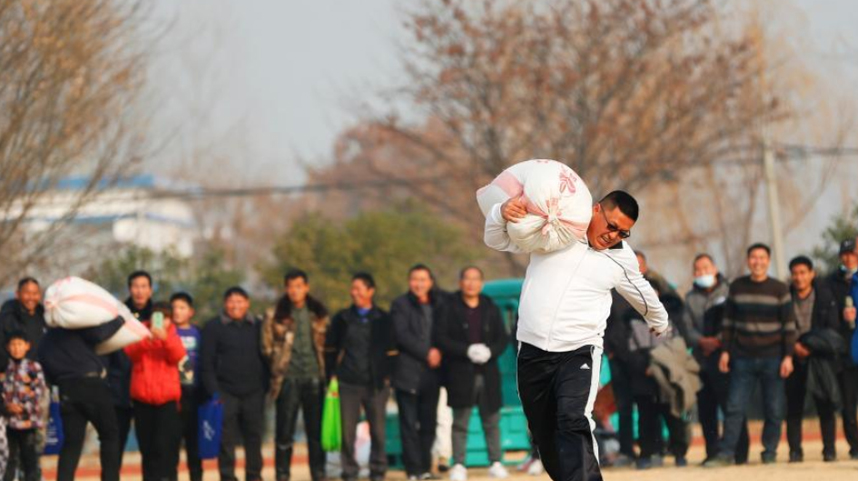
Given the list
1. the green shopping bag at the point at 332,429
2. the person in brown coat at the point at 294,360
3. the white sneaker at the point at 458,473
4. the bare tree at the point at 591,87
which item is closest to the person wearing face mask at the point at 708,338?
the white sneaker at the point at 458,473

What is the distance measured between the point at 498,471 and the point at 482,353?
1.18 meters

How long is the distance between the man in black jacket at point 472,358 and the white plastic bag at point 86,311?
3535 millimetres

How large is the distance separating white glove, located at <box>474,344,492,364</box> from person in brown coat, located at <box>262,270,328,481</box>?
1.55 metres

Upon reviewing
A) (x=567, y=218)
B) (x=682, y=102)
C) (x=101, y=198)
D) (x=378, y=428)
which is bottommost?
(x=378, y=428)

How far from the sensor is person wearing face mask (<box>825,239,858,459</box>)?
51.6ft

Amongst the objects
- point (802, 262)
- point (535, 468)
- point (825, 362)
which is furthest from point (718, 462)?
point (802, 262)

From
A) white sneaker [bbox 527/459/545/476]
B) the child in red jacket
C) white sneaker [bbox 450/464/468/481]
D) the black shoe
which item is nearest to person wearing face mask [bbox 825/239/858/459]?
the black shoe

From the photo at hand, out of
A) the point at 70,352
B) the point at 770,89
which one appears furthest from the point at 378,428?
the point at 770,89

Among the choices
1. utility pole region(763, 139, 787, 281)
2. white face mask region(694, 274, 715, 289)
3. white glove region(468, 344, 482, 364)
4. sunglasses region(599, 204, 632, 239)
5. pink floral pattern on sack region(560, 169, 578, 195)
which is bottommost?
A: white glove region(468, 344, 482, 364)

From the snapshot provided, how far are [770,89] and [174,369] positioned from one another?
22915 millimetres

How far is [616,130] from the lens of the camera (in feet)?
110

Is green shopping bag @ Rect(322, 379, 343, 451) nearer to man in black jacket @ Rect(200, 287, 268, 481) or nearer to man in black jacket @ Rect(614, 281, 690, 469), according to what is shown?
man in black jacket @ Rect(200, 287, 268, 481)

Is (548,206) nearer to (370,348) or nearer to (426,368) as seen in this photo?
(370,348)

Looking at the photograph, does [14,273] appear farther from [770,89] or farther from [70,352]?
[770,89]
